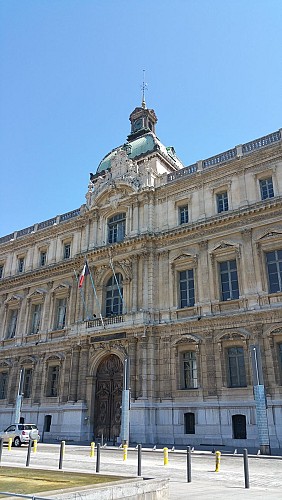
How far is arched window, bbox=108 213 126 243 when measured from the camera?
3434 centimetres

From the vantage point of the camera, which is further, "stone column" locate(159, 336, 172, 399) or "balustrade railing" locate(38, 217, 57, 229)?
"balustrade railing" locate(38, 217, 57, 229)

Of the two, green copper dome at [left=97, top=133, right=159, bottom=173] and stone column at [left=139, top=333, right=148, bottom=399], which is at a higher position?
green copper dome at [left=97, top=133, right=159, bottom=173]

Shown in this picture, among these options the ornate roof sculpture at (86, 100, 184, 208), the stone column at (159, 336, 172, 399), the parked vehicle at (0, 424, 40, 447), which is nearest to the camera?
the parked vehicle at (0, 424, 40, 447)

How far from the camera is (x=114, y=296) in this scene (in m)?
32.8

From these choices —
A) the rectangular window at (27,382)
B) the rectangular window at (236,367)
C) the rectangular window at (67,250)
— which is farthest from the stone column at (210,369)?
the rectangular window at (67,250)

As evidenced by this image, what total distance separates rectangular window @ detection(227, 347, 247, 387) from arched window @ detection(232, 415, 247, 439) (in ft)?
5.97

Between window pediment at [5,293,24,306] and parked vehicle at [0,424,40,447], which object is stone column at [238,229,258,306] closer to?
parked vehicle at [0,424,40,447]

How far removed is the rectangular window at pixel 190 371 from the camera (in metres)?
26.9

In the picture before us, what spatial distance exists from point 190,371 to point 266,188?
13.1 meters

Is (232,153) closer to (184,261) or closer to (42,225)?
(184,261)

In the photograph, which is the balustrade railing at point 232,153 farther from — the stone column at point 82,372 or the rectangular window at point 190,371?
the stone column at point 82,372

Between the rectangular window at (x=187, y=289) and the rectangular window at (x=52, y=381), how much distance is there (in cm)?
1241

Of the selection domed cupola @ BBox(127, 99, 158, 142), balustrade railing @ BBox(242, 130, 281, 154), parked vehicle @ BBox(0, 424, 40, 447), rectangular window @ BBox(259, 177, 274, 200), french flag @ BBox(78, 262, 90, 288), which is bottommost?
parked vehicle @ BBox(0, 424, 40, 447)

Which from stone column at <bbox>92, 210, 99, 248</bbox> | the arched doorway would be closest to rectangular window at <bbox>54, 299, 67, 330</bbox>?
stone column at <bbox>92, 210, 99, 248</bbox>
